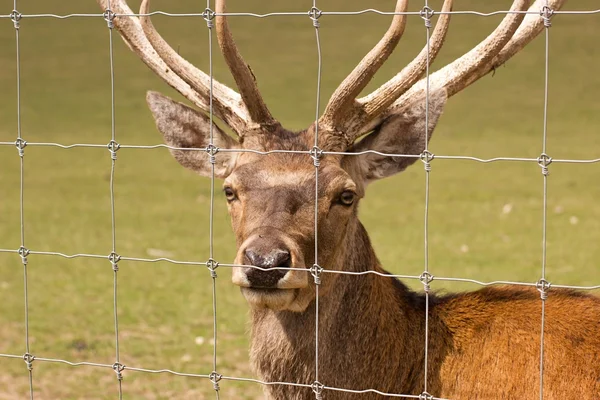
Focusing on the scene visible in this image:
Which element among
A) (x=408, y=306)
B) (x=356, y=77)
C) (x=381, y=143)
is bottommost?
(x=408, y=306)

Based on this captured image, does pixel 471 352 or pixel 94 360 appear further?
pixel 94 360

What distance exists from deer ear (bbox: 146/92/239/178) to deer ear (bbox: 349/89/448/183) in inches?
26.2

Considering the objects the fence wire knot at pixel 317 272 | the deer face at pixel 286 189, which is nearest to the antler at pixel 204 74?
the deer face at pixel 286 189

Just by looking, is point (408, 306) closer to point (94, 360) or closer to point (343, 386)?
point (343, 386)

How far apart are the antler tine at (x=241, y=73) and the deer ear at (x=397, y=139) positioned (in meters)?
0.48

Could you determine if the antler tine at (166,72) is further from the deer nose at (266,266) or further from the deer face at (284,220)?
the deer nose at (266,266)

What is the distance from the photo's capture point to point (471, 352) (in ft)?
13.8

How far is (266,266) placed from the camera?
3670 millimetres

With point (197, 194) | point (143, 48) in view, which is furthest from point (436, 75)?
point (197, 194)

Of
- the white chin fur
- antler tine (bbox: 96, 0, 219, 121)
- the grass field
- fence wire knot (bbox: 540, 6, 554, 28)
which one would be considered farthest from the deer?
the grass field

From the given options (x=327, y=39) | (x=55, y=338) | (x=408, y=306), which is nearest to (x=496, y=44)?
(x=408, y=306)

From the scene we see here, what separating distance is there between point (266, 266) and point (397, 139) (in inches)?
47.5

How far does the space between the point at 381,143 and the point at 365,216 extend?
8.30 metres

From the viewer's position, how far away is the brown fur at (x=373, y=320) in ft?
13.2
